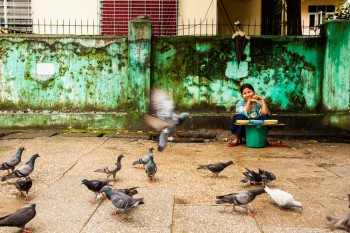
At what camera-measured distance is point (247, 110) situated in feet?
25.4

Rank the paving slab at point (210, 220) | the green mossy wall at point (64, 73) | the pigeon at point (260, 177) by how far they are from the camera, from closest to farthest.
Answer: the paving slab at point (210, 220)
the pigeon at point (260, 177)
the green mossy wall at point (64, 73)

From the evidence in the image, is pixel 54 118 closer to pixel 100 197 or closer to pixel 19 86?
pixel 19 86

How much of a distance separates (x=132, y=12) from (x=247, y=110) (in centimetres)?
550

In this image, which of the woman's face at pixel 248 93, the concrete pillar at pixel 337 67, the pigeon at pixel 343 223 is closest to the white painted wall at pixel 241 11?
the concrete pillar at pixel 337 67

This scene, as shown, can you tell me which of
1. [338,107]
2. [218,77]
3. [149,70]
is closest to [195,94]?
[218,77]

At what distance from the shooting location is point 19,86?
9.34 m

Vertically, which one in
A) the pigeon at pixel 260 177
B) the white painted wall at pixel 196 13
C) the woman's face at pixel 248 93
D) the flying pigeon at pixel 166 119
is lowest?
the pigeon at pixel 260 177

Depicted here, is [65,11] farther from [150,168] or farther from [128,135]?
[150,168]

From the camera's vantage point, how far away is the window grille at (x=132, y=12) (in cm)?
1142

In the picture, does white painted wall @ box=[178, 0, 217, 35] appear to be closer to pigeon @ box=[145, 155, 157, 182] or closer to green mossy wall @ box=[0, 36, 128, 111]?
green mossy wall @ box=[0, 36, 128, 111]

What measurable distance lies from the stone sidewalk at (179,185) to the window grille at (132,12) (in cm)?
437

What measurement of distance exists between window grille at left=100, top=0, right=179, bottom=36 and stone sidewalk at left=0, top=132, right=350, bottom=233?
14.3 ft

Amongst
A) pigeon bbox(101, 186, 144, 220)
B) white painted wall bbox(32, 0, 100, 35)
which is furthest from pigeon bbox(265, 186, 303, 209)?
white painted wall bbox(32, 0, 100, 35)

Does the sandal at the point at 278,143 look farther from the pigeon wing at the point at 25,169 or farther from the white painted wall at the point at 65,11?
the white painted wall at the point at 65,11
